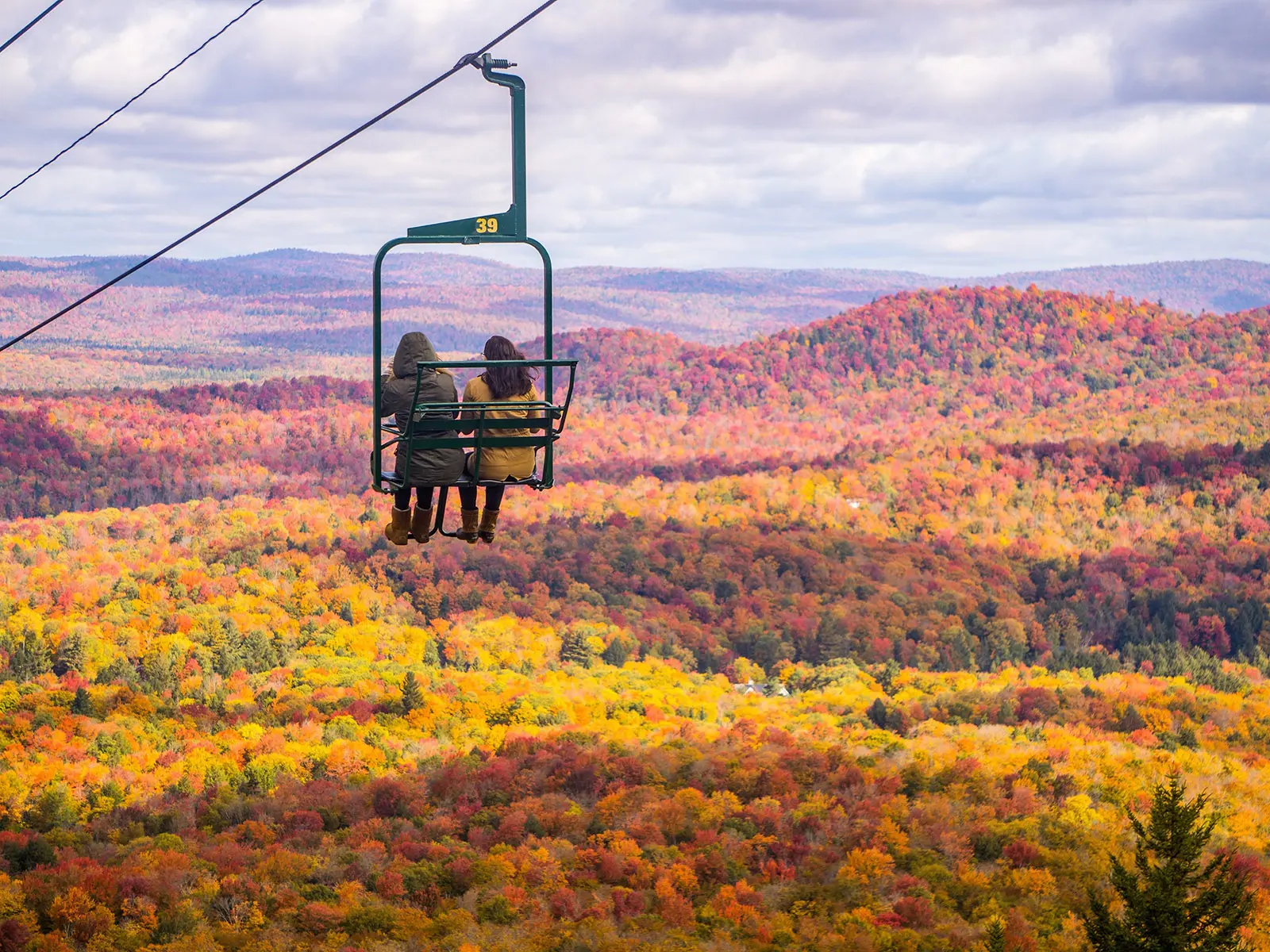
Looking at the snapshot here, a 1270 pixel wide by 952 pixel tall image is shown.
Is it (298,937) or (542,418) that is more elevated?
(542,418)

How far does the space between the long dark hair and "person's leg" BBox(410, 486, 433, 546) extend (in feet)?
5.78

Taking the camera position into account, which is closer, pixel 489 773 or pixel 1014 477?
pixel 489 773

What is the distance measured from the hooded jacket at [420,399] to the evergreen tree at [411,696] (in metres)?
95.7

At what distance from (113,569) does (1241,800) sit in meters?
109

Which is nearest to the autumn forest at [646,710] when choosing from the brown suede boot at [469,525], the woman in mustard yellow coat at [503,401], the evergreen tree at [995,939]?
the evergreen tree at [995,939]

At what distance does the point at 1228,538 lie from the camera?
177250 millimetres

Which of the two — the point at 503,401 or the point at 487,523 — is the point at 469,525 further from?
the point at 503,401

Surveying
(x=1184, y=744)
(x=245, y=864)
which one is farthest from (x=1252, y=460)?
(x=245, y=864)

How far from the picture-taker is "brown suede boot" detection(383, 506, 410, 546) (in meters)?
17.7

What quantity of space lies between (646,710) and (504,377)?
103550mm

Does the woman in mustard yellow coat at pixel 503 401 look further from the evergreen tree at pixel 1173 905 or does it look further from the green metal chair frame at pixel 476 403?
the evergreen tree at pixel 1173 905

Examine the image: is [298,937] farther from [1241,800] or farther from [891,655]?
[891,655]

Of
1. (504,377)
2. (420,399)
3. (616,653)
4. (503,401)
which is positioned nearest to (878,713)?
(616,653)

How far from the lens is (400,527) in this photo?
17875 millimetres
